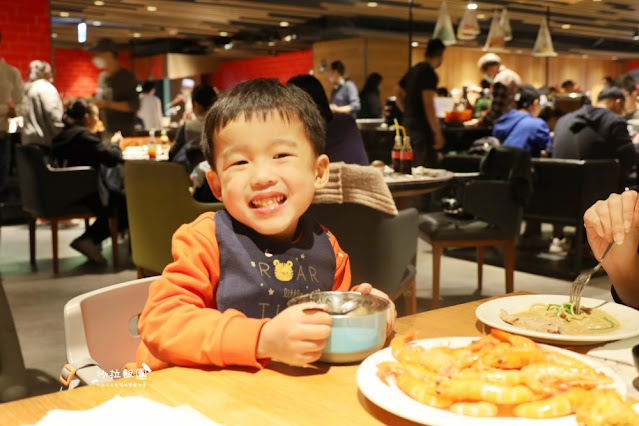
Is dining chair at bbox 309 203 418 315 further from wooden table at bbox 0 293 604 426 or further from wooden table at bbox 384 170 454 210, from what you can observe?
wooden table at bbox 0 293 604 426

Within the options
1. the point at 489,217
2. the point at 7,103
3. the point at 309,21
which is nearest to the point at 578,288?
the point at 489,217

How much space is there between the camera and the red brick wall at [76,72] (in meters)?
16.0

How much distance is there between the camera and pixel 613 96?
5812 mm

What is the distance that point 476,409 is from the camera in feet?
2.10

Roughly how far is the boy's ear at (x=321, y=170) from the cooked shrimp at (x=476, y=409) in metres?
0.56

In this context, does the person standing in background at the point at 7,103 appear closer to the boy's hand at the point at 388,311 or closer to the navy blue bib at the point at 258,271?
the navy blue bib at the point at 258,271

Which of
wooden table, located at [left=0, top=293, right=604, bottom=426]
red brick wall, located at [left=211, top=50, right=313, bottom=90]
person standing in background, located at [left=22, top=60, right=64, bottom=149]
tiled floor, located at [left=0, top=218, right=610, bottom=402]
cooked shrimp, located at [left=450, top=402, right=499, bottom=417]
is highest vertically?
red brick wall, located at [left=211, top=50, right=313, bottom=90]

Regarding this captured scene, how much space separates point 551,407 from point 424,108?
5.75 meters

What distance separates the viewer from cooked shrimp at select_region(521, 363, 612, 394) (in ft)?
2.19

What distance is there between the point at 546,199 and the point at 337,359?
4.70 m

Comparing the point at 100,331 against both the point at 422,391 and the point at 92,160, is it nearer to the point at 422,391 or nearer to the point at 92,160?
the point at 422,391

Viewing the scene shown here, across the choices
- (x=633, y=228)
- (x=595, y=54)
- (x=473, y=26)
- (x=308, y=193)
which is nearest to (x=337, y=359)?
(x=308, y=193)

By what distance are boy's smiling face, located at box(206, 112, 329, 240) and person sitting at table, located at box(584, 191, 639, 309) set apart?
0.50 metres

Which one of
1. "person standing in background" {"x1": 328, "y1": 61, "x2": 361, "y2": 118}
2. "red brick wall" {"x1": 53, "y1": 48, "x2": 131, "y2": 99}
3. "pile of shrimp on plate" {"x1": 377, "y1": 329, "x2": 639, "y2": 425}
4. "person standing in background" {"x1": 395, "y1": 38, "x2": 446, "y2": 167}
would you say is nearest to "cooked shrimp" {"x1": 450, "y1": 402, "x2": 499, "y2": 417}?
"pile of shrimp on plate" {"x1": 377, "y1": 329, "x2": 639, "y2": 425}
